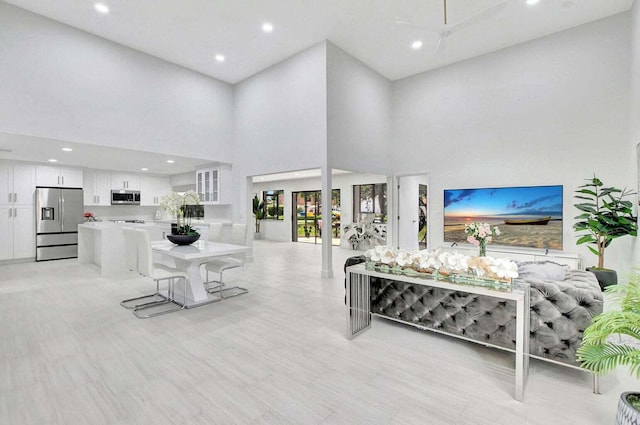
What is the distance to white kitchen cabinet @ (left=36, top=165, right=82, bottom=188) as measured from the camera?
7.16 m

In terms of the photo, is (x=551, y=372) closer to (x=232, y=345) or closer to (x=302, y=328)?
(x=302, y=328)

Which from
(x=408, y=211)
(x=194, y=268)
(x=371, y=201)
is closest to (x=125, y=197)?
(x=194, y=268)

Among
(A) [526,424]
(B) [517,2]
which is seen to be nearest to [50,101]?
(A) [526,424]

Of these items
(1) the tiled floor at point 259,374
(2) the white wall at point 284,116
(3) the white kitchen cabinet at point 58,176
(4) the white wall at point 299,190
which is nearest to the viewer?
(1) the tiled floor at point 259,374

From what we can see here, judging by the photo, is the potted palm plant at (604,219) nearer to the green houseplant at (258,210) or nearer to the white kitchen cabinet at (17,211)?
the green houseplant at (258,210)

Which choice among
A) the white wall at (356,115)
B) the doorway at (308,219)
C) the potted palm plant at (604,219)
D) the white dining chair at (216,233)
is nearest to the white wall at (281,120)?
the white wall at (356,115)

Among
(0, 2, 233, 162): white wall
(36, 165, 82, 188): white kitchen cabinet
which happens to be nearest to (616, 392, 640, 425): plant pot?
(0, 2, 233, 162): white wall

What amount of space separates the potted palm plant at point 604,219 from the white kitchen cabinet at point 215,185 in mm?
6887

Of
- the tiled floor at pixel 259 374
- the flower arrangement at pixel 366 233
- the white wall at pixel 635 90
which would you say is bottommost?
the tiled floor at pixel 259 374

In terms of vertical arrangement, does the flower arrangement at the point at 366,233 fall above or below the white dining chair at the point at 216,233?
below

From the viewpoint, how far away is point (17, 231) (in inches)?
268

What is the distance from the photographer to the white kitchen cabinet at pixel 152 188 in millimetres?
9156

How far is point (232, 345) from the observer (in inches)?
110

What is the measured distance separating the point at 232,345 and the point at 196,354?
319 mm
